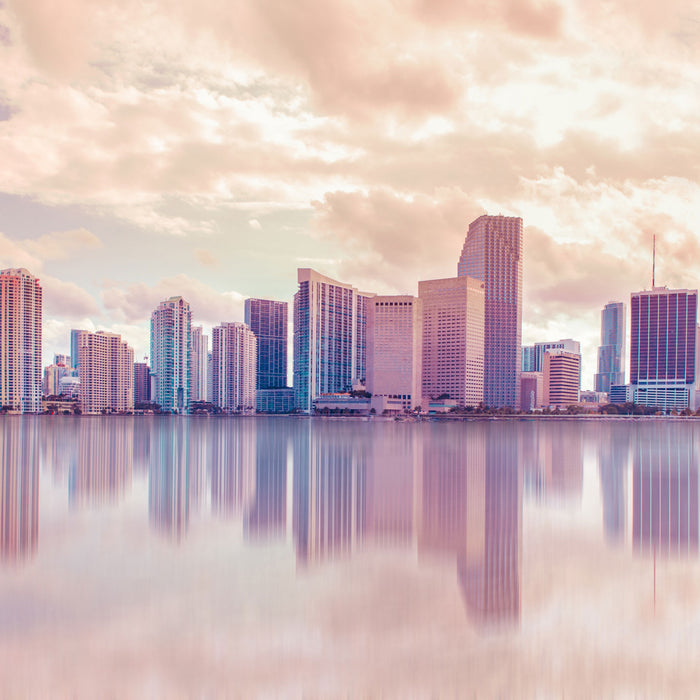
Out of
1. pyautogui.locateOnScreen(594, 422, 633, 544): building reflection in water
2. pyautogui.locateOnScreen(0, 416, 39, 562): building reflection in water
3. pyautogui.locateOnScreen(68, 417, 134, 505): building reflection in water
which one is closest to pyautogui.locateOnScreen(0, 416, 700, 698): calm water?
pyautogui.locateOnScreen(0, 416, 39, 562): building reflection in water

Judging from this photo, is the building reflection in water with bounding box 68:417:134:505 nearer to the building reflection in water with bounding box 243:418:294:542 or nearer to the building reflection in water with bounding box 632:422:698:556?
the building reflection in water with bounding box 243:418:294:542

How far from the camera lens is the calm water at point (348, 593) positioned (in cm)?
1399

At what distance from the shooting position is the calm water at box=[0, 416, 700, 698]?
1399 centimetres

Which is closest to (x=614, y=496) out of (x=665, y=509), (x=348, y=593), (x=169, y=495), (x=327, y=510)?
(x=665, y=509)

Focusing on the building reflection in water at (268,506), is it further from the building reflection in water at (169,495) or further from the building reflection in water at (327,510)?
the building reflection in water at (169,495)

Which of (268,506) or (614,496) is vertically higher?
(268,506)

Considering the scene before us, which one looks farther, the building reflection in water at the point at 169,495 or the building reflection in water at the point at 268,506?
the building reflection in water at the point at 169,495

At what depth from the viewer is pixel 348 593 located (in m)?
19.4

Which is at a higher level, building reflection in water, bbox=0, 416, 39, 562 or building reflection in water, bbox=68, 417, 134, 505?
building reflection in water, bbox=0, 416, 39, 562

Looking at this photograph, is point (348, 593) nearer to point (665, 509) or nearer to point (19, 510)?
point (19, 510)

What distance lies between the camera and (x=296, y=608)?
59.6 ft

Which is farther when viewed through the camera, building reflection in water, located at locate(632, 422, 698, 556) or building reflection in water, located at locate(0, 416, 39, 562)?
building reflection in water, located at locate(632, 422, 698, 556)

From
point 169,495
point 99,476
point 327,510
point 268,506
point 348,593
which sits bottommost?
point 99,476

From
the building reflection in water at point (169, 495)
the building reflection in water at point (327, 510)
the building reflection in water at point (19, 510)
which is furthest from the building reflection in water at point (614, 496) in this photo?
the building reflection in water at point (19, 510)
